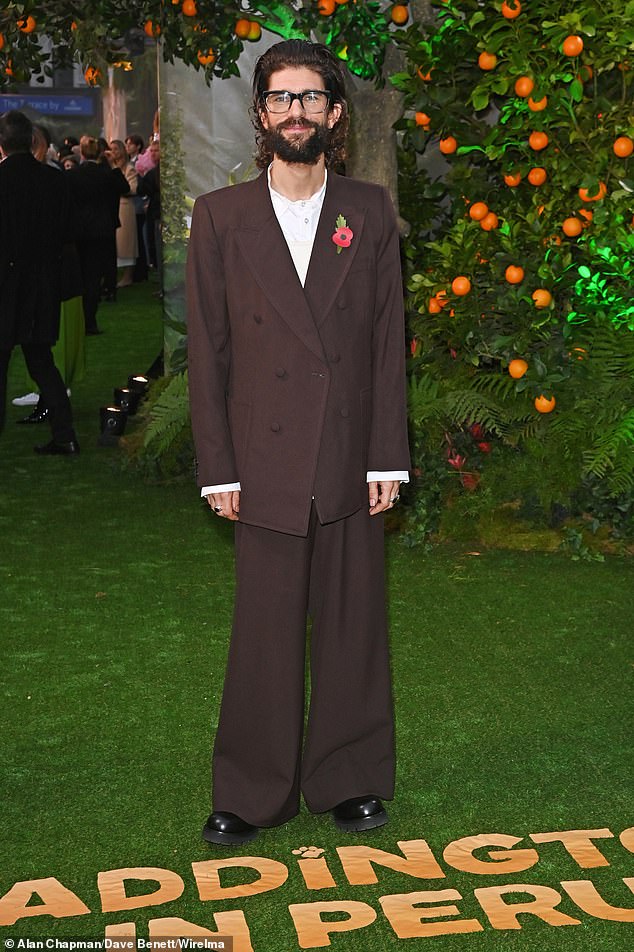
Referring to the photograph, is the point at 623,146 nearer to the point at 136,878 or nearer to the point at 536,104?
the point at 536,104

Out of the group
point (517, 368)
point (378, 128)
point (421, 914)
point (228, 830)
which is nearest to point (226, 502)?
point (228, 830)

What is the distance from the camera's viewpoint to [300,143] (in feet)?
11.5

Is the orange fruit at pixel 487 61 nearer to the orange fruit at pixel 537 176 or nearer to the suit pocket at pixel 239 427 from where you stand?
the orange fruit at pixel 537 176

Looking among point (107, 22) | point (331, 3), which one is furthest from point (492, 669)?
point (107, 22)

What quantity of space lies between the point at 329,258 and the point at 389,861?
159 cm

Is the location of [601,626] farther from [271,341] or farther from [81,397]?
[81,397]

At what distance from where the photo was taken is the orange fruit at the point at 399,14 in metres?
7.33

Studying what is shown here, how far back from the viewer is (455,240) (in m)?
6.90

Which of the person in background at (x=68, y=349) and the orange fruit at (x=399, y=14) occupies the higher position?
the orange fruit at (x=399, y=14)

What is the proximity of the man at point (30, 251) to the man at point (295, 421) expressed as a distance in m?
4.89

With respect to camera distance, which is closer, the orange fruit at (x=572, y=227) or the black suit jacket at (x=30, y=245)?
the orange fruit at (x=572, y=227)

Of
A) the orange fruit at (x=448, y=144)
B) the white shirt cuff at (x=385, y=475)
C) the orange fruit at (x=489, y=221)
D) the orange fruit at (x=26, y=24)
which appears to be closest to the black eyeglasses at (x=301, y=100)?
the white shirt cuff at (x=385, y=475)

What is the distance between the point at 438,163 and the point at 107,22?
6.55 ft

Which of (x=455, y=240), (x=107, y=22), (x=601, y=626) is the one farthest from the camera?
(x=107, y=22)
